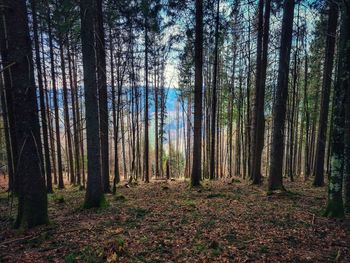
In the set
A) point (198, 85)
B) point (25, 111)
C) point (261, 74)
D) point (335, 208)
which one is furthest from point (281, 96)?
point (25, 111)

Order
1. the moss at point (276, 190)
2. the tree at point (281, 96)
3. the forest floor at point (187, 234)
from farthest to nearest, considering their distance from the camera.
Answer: the moss at point (276, 190), the tree at point (281, 96), the forest floor at point (187, 234)

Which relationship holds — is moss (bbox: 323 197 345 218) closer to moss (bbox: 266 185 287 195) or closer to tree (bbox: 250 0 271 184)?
A: moss (bbox: 266 185 287 195)

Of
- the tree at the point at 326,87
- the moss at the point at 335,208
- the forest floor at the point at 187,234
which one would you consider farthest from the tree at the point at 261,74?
the moss at the point at 335,208

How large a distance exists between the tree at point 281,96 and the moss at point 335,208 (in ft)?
9.32

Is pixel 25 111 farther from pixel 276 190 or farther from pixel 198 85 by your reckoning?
pixel 276 190

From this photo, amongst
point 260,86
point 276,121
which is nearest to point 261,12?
point 260,86

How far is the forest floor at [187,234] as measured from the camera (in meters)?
4.50

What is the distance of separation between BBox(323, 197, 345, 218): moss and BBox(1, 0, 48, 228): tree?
7.32m

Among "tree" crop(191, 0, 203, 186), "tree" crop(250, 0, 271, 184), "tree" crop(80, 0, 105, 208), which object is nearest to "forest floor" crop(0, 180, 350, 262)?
"tree" crop(80, 0, 105, 208)

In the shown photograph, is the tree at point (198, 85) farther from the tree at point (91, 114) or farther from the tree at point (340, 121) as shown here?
the tree at point (340, 121)

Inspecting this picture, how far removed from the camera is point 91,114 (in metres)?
7.84

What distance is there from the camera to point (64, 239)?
17.8 feet

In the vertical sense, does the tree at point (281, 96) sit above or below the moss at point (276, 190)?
above

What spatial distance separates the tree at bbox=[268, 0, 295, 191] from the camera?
27.9 ft
